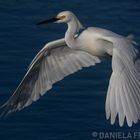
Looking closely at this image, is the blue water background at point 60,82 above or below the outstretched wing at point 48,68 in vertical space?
below

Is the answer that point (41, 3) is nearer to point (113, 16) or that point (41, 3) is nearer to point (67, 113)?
point (113, 16)

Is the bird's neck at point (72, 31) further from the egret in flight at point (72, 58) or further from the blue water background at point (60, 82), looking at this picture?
the blue water background at point (60, 82)

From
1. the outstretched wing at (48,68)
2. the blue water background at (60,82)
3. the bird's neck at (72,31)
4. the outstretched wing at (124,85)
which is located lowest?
the blue water background at (60,82)

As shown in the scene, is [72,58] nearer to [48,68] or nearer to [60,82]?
[48,68]

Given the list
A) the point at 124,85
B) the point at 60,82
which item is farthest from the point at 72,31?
the point at 60,82

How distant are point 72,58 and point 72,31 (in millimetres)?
750

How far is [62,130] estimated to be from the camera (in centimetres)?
1414

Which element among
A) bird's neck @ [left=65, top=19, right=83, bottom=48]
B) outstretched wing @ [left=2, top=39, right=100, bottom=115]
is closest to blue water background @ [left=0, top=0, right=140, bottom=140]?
outstretched wing @ [left=2, top=39, right=100, bottom=115]

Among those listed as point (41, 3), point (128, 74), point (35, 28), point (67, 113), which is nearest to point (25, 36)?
point (35, 28)

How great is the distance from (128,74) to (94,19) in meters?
6.41

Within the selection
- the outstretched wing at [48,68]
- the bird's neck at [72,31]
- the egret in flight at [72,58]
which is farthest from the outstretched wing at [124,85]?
the outstretched wing at [48,68]

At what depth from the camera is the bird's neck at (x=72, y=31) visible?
13.2 m

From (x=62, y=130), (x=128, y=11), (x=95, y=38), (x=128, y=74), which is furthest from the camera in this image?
(x=128, y=11)

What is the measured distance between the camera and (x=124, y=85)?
11.4m
